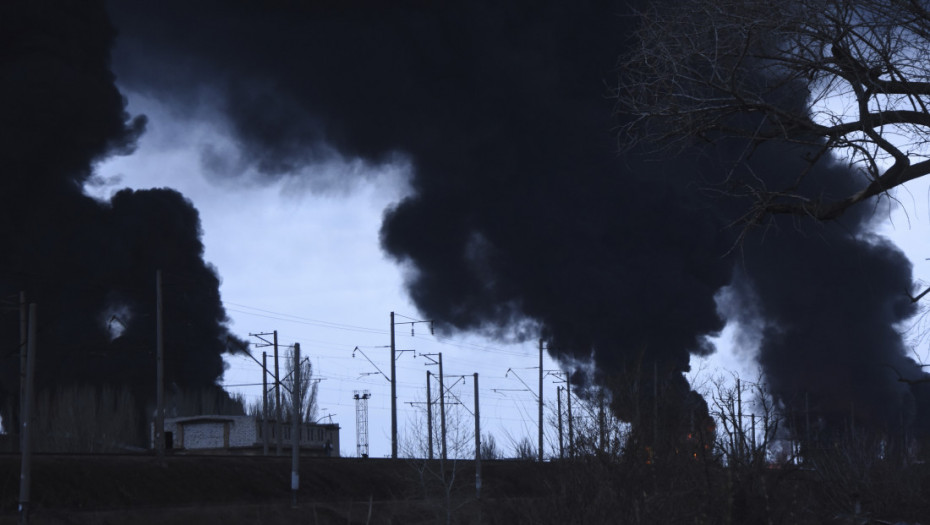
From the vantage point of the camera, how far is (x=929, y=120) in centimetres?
612

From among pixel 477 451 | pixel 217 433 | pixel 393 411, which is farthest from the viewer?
pixel 217 433

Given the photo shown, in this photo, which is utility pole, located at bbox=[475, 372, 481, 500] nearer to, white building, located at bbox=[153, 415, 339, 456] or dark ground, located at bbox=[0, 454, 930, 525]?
dark ground, located at bbox=[0, 454, 930, 525]

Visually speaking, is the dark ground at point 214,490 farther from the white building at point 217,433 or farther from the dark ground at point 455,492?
the white building at point 217,433

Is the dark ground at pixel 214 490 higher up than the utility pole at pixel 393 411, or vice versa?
the utility pole at pixel 393 411

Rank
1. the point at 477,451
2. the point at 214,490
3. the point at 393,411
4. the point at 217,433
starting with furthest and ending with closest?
the point at 217,433 → the point at 393,411 → the point at 477,451 → the point at 214,490

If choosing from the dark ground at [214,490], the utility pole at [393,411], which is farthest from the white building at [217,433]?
the dark ground at [214,490]

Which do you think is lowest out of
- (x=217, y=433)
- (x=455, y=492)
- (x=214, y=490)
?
(x=455, y=492)

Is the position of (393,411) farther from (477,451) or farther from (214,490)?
(214,490)

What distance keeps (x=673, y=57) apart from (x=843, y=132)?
1179 mm

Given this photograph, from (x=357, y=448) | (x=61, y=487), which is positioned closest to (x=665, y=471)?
(x=61, y=487)

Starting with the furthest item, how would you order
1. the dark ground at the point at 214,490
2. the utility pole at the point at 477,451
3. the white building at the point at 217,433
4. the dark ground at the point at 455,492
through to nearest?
the white building at the point at 217,433 → the utility pole at the point at 477,451 → the dark ground at the point at 214,490 → the dark ground at the point at 455,492

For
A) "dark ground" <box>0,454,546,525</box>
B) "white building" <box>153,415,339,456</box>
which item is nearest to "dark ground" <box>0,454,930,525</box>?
"dark ground" <box>0,454,546,525</box>

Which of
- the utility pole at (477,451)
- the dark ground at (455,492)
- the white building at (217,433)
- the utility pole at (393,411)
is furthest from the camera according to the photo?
the white building at (217,433)

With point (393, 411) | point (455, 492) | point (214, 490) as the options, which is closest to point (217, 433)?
point (393, 411)
